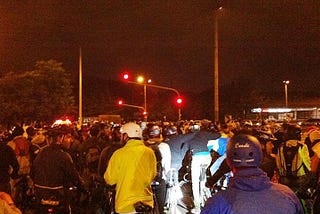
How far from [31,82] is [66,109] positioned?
5.44m

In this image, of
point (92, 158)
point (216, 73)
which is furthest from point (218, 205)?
point (216, 73)

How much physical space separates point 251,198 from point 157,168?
22.9ft

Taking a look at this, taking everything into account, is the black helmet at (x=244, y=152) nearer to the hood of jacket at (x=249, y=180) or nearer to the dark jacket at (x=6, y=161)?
the hood of jacket at (x=249, y=180)

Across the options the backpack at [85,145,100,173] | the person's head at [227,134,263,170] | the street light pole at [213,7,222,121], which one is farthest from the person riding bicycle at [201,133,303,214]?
the street light pole at [213,7,222,121]

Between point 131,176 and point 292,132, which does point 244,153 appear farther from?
point 292,132

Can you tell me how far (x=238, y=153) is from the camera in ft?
11.3

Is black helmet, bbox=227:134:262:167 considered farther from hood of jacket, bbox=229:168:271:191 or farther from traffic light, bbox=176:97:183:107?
traffic light, bbox=176:97:183:107

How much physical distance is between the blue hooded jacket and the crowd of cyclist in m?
3.47

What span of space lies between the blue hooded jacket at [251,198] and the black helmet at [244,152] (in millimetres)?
54

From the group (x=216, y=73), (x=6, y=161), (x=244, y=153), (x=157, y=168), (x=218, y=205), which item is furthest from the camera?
(x=216, y=73)

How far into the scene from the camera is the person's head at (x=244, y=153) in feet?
11.2

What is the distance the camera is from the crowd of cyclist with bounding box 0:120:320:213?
7379 mm

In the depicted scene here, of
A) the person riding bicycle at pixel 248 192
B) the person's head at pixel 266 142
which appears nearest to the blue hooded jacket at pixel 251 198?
the person riding bicycle at pixel 248 192

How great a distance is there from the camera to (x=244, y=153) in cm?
342
